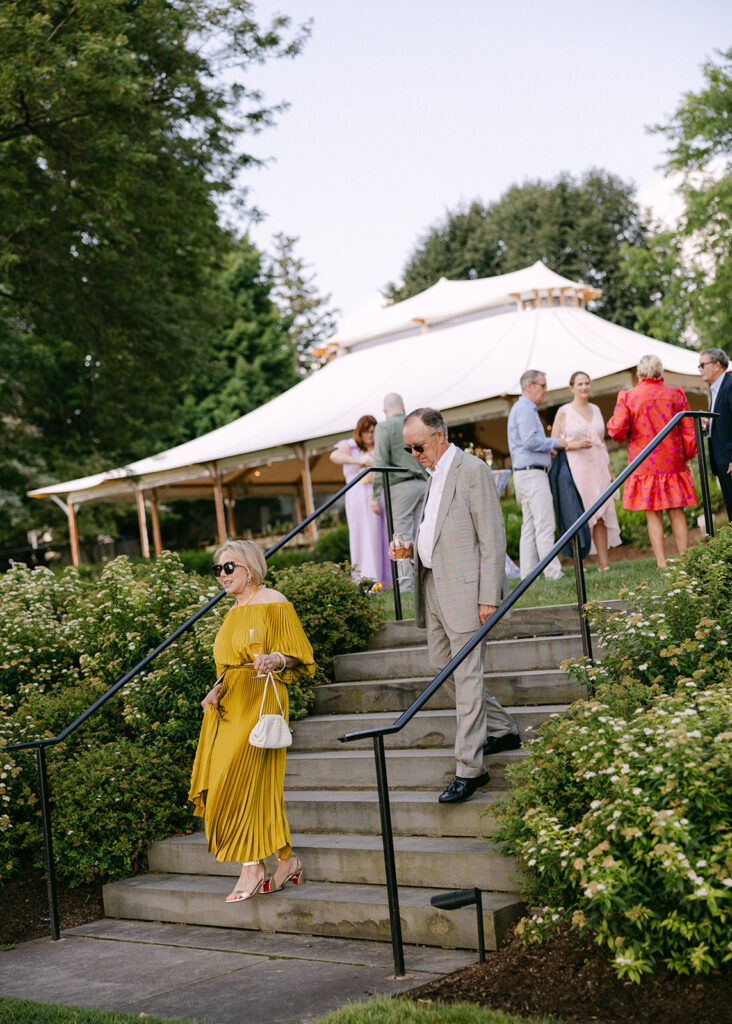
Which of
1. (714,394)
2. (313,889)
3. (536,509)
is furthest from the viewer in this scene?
(536,509)

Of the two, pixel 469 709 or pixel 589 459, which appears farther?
pixel 589 459

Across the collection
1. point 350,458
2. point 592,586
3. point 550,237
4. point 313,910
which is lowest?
point 313,910

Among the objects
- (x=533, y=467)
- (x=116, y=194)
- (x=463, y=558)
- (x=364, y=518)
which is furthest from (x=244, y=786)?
(x=116, y=194)

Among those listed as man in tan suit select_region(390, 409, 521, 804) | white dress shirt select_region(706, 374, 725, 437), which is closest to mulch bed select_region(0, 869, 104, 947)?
man in tan suit select_region(390, 409, 521, 804)

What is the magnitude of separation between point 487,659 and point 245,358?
34.0 meters

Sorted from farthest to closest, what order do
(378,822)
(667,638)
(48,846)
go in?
1. (48,846)
2. (378,822)
3. (667,638)

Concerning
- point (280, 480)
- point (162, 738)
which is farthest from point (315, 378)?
point (162, 738)

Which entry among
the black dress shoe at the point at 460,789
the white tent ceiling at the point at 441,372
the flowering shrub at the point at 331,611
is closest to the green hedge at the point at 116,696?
the flowering shrub at the point at 331,611

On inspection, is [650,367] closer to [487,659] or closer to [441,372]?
[487,659]

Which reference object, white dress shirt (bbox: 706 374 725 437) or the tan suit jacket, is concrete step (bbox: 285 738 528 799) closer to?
the tan suit jacket

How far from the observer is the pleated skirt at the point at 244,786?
548 cm

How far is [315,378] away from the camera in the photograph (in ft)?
77.8

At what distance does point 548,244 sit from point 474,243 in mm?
3180

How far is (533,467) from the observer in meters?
9.36
